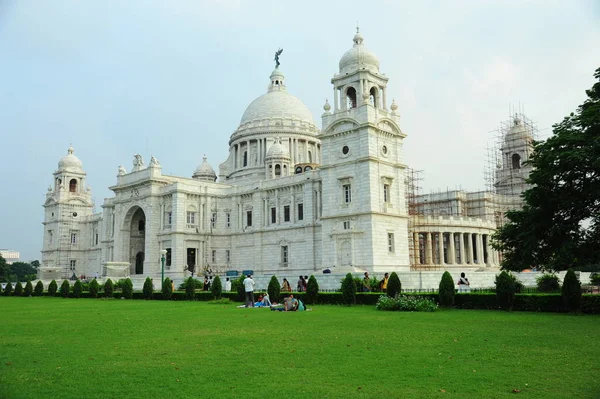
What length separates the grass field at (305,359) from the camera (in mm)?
9109

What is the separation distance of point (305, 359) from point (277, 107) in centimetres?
6603

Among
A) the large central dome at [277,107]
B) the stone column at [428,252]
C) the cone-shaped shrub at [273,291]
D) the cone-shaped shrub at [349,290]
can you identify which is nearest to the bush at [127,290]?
the cone-shaped shrub at [273,291]

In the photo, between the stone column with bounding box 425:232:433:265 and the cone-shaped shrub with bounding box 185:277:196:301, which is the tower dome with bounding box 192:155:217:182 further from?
the cone-shaped shrub with bounding box 185:277:196:301

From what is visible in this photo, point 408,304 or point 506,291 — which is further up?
point 506,291

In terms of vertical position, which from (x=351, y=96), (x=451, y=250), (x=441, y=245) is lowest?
(x=451, y=250)

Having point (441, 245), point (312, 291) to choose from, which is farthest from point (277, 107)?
point (312, 291)

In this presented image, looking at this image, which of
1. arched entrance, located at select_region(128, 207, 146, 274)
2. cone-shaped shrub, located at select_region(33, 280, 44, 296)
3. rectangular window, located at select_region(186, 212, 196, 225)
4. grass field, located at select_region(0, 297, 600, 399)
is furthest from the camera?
arched entrance, located at select_region(128, 207, 146, 274)

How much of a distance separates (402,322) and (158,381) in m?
10.9

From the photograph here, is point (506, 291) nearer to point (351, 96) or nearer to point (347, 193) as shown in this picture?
point (347, 193)

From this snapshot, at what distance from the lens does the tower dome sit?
260 feet

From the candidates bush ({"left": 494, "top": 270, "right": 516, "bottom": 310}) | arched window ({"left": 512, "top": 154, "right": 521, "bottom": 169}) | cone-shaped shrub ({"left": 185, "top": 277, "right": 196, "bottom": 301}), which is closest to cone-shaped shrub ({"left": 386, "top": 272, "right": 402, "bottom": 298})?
bush ({"left": 494, "top": 270, "right": 516, "bottom": 310})

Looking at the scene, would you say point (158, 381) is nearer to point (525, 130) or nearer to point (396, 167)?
point (396, 167)

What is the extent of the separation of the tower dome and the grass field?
6064 cm

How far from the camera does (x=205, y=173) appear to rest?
79750mm
